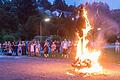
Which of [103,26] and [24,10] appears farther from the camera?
[24,10]

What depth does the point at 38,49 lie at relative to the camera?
45906 millimetres

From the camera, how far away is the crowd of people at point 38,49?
44.7 m

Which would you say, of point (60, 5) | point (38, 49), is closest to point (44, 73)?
point (38, 49)

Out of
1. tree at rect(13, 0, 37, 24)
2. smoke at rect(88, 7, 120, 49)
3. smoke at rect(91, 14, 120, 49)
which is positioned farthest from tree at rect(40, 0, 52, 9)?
smoke at rect(91, 14, 120, 49)

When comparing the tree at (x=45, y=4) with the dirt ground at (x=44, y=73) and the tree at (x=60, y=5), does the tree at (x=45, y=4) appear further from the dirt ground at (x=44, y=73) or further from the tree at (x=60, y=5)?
the dirt ground at (x=44, y=73)

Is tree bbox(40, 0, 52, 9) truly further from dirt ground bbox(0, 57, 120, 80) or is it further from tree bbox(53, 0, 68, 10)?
dirt ground bbox(0, 57, 120, 80)

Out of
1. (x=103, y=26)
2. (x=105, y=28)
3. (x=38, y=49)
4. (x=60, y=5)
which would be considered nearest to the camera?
(x=38, y=49)

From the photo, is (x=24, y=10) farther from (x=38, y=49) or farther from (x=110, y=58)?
(x=110, y=58)

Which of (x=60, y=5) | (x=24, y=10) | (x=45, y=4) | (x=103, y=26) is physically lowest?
(x=103, y=26)

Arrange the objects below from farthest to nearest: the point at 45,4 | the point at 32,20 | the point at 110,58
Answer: the point at 45,4 → the point at 32,20 → the point at 110,58

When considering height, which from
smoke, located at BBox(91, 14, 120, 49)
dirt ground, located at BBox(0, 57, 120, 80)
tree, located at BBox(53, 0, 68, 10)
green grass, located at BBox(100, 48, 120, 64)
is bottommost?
dirt ground, located at BBox(0, 57, 120, 80)

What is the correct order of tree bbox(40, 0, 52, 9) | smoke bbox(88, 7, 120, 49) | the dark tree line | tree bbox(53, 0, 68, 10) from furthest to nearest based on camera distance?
tree bbox(40, 0, 52, 9)
tree bbox(53, 0, 68, 10)
smoke bbox(88, 7, 120, 49)
the dark tree line

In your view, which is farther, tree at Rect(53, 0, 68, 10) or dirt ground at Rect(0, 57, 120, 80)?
tree at Rect(53, 0, 68, 10)

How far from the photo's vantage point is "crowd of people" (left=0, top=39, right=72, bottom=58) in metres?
44.7
